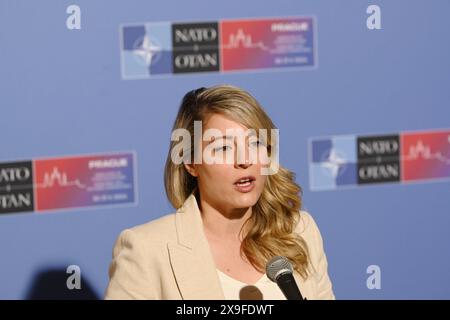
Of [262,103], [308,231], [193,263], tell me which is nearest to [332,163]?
[262,103]

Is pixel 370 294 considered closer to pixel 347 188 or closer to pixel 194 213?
pixel 347 188

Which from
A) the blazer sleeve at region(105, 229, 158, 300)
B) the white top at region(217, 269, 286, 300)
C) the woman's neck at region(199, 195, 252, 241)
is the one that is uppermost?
the woman's neck at region(199, 195, 252, 241)

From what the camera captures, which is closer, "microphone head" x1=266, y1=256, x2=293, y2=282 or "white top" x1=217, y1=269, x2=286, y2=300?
"microphone head" x1=266, y1=256, x2=293, y2=282

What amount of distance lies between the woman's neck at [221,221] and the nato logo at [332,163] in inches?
45.4

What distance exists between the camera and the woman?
1.85m

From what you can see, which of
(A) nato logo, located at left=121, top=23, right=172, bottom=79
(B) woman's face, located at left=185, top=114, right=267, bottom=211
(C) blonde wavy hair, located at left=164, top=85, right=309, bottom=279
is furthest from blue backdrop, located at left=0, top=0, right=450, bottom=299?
(B) woman's face, located at left=185, top=114, right=267, bottom=211

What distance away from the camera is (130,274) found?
1.83 meters

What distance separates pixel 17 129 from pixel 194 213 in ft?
3.48

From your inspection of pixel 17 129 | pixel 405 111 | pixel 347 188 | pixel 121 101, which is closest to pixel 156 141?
pixel 121 101

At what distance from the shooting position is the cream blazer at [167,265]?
5.99 feet

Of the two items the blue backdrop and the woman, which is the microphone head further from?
the blue backdrop

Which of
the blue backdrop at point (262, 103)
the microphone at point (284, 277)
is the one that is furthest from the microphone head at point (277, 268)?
the blue backdrop at point (262, 103)

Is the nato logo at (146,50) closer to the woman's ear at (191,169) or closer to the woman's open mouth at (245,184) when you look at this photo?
the woman's ear at (191,169)

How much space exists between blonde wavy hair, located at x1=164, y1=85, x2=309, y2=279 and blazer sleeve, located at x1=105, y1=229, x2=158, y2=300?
19cm
